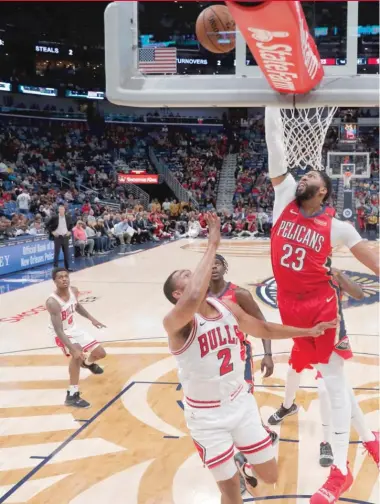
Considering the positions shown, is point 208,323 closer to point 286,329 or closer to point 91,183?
point 286,329

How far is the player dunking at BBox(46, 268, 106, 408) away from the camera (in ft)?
16.3

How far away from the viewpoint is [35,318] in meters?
8.27

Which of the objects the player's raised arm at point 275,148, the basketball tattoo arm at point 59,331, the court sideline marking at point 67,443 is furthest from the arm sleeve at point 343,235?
the basketball tattoo arm at point 59,331

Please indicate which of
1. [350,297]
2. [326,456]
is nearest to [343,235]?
[326,456]

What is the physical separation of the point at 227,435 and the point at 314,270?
1.10 meters

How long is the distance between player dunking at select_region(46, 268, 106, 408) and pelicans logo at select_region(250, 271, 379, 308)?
4214 millimetres

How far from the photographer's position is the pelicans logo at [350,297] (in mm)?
9255

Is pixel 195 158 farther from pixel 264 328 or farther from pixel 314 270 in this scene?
pixel 264 328

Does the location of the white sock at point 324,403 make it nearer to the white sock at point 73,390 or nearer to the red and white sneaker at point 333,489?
the red and white sneaker at point 333,489

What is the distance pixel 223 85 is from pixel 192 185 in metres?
24.4

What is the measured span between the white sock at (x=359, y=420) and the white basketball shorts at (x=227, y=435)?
87 cm

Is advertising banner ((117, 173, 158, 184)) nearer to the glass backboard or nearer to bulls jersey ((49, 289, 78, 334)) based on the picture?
the glass backboard


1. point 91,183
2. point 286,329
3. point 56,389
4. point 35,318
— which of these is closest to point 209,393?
point 286,329

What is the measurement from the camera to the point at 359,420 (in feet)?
11.7
